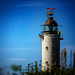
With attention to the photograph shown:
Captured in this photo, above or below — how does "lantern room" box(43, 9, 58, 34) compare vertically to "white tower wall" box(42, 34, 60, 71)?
above

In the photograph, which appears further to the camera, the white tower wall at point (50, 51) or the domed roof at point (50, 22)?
the domed roof at point (50, 22)

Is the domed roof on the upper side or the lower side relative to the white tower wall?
upper

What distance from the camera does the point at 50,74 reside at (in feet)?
80.6

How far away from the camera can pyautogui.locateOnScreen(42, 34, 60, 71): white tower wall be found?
33.5 m

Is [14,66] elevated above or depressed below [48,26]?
below

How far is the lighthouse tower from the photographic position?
1320 inches

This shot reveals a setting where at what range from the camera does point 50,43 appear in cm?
3372

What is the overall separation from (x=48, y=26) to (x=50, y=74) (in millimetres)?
11174

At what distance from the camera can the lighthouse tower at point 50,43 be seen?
33.5 metres

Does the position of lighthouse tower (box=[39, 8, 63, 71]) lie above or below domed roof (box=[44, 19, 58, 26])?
below

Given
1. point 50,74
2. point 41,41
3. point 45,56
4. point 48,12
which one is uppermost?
point 48,12

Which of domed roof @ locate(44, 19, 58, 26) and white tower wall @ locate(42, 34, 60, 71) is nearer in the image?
white tower wall @ locate(42, 34, 60, 71)

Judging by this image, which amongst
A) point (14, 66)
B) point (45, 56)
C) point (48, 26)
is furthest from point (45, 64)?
point (14, 66)

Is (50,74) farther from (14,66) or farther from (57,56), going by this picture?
(57,56)
